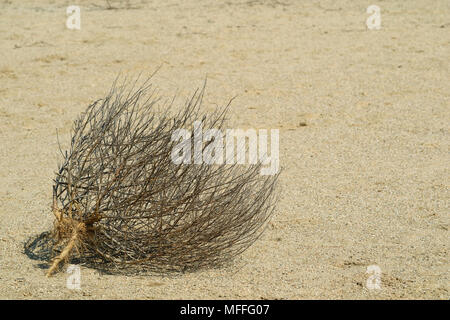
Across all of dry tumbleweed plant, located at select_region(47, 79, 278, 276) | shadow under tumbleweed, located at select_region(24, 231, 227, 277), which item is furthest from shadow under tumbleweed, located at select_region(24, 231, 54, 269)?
dry tumbleweed plant, located at select_region(47, 79, 278, 276)

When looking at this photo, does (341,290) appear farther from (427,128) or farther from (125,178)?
(427,128)

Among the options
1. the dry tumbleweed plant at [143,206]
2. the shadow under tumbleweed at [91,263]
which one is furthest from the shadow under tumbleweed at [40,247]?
the dry tumbleweed plant at [143,206]

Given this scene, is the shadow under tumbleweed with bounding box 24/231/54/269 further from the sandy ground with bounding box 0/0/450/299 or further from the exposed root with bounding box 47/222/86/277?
the exposed root with bounding box 47/222/86/277

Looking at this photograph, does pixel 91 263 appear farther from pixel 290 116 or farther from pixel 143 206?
pixel 290 116

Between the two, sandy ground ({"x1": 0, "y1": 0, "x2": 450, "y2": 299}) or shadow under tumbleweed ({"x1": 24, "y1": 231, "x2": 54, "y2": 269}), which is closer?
sandy ground ({"x1": 0, "y1": 0, "x2": 450, "y2": 299})

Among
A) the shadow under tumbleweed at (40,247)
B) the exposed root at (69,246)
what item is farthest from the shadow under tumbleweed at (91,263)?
the exposed root at (69,246)

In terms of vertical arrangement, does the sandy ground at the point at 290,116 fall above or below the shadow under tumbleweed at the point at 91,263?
above

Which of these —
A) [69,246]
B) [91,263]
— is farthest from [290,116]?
[69,246]

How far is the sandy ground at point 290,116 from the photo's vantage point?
4.06 m

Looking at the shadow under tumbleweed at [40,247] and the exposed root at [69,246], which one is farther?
the shadow under tumbleweed at [40,247]

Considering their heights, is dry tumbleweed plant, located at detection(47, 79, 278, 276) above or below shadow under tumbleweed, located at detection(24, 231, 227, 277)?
above

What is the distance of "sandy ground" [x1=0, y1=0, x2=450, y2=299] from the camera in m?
4.06

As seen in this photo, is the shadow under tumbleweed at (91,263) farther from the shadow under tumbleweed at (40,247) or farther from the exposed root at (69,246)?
the exposed root at (69,246)

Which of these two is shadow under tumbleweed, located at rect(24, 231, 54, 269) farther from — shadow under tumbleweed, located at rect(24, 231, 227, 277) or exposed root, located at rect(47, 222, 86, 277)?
exposed root, located at rect(47, 222, 86, 277)
